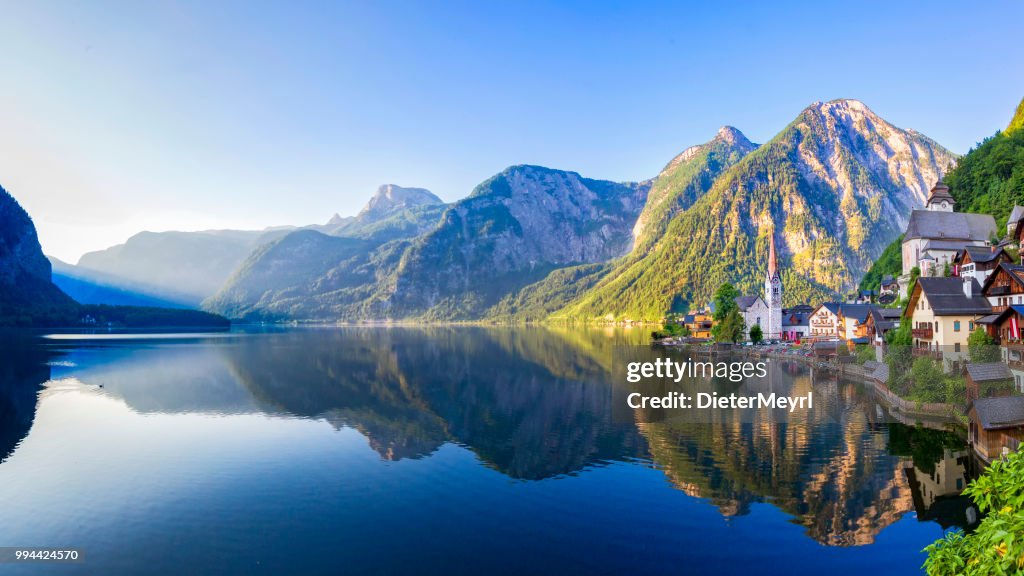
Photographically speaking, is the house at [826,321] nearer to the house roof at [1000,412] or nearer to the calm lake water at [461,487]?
the calm lake water at [461,487]

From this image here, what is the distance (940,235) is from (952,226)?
280 cm

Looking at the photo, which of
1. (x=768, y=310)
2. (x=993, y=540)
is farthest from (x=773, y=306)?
(x=993, y=540)

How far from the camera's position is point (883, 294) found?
116m

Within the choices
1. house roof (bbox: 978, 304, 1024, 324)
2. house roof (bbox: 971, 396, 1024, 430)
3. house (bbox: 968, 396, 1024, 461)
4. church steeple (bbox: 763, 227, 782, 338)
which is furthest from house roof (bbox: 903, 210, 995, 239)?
house (bbox: 968, 396, 1024, 461)

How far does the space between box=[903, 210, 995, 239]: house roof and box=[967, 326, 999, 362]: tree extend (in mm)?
42109

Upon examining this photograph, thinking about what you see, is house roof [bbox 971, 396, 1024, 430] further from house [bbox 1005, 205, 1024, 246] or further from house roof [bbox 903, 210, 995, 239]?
house roof [bbox 903, 210, 995, 239]

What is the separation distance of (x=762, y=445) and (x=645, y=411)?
14.2m

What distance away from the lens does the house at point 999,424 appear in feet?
108

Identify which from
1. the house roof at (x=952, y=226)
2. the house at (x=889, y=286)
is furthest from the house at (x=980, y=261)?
the house at (x=889, y=286)

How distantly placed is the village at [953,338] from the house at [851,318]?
0.79 m

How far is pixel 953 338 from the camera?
54.2 m

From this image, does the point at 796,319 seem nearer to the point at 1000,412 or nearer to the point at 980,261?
the point at 980,261

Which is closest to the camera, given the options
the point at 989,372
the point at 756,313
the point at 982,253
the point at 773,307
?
the point at 989,372

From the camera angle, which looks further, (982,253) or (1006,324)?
(982,253)
